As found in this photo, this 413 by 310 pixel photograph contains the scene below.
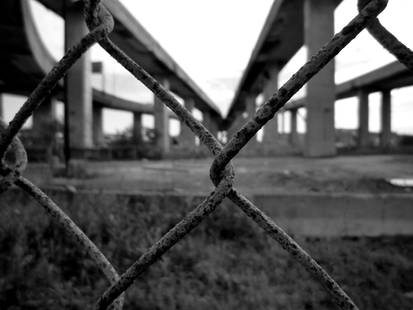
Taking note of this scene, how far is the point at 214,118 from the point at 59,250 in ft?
173

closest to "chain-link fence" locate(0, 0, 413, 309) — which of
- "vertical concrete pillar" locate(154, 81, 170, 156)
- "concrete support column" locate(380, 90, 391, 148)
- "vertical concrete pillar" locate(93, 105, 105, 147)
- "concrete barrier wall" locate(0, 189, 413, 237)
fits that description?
"concrete barrier wall" locate(0, 189, 413, 237)

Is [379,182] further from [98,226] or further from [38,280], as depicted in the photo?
[38,280]

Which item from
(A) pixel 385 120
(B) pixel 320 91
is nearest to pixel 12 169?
(B) pixel 320 91

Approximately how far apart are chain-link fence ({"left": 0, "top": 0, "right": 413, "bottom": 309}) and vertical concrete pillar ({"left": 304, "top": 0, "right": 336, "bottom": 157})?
1109 centimetres

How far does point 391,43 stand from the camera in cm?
52

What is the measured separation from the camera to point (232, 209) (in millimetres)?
3496

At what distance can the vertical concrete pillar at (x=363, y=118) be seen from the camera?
29.0 metres

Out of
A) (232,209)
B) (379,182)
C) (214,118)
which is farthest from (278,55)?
(214,118)

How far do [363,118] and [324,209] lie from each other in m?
30.1

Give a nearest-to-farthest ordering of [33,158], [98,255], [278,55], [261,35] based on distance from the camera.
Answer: [98,255], [33,158], [261,35], [278,55]

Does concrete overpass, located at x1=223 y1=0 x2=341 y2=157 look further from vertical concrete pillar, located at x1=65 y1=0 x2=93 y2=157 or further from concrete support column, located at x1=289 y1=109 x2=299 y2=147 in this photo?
concrete support column, located at x1=289 y1=109 x2=299 y2=147

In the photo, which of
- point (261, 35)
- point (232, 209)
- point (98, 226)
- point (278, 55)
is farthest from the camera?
point (278, 55)

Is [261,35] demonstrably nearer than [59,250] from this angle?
No

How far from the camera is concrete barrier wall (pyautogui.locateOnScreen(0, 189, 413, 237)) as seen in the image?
3.32 meters
